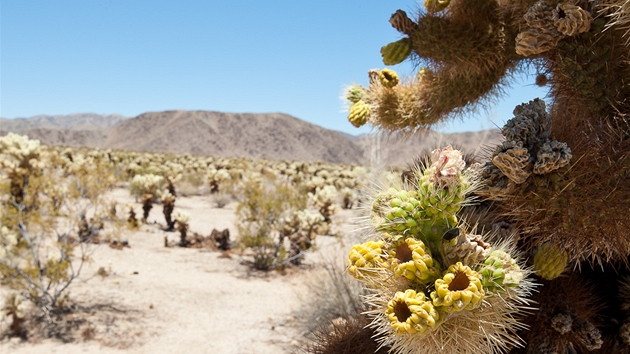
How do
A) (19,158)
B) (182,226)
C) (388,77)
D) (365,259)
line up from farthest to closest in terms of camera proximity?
(182,226), (19,158), (388,77), (365,259)

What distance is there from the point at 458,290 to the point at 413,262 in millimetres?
163

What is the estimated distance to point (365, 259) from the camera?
1706mm

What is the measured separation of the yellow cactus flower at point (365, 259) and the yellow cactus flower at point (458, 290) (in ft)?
0.78

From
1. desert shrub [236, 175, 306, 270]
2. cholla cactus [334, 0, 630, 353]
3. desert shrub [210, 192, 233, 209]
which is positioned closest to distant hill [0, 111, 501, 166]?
desert shrub [210, 192, 233, 209]

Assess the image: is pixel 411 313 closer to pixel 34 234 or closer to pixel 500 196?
pixel 500 196

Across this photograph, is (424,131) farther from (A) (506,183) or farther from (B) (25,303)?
(B) (25,303)

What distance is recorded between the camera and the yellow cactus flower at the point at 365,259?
169 cm

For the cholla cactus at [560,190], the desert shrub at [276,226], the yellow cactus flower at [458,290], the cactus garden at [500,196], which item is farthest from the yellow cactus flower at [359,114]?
the desert shrub at [276,226]

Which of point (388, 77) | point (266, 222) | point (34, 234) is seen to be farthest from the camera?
point (266, 222)

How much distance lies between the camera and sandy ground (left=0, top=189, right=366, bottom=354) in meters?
6.36

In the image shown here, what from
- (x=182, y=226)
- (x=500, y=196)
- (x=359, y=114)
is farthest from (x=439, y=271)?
(x=182, y=226)

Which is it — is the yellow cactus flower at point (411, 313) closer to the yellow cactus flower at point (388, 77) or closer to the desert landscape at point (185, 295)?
the desert landscape at point (185, 295)

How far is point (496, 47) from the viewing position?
2.60 metres

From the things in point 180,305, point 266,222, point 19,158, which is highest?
point 19,158
